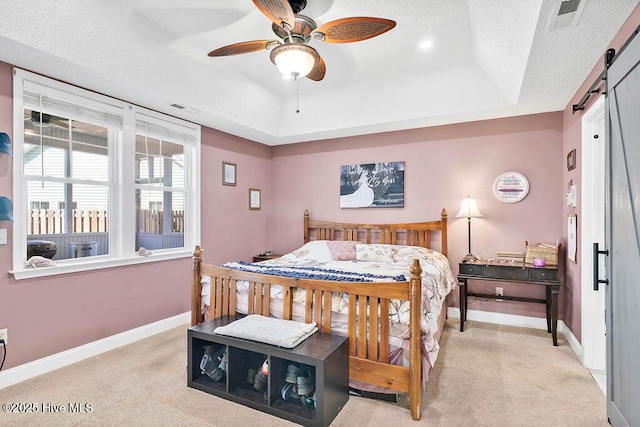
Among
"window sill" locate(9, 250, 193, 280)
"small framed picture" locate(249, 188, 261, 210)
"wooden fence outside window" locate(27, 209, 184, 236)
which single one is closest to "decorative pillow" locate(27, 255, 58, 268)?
"window sill" locate(9, 250, 193, 280)

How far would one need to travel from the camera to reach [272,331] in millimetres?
2287

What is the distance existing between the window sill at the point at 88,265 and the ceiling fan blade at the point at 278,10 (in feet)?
8.62

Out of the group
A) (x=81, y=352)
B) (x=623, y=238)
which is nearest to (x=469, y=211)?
(x=623, y=238)

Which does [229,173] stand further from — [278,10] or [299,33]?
[278,10]

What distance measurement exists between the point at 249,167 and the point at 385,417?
379 centimetres

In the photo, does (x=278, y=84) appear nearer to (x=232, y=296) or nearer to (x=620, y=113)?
(x=232, y=296)

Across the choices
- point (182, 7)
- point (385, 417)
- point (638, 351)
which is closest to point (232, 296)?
point (385, 417)

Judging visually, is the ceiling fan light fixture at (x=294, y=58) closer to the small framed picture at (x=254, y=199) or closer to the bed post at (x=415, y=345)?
the bed post at (x=415, y=345)

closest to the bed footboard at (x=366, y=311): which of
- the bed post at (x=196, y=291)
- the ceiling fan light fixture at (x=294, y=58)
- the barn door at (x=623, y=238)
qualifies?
the bed post at (x=196, y=291)

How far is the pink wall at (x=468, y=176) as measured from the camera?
387 centimetres

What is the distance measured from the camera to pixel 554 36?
87.5 inches

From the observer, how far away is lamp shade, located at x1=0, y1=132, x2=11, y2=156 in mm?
2542

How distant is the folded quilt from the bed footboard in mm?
156

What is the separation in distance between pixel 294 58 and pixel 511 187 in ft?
9.90
